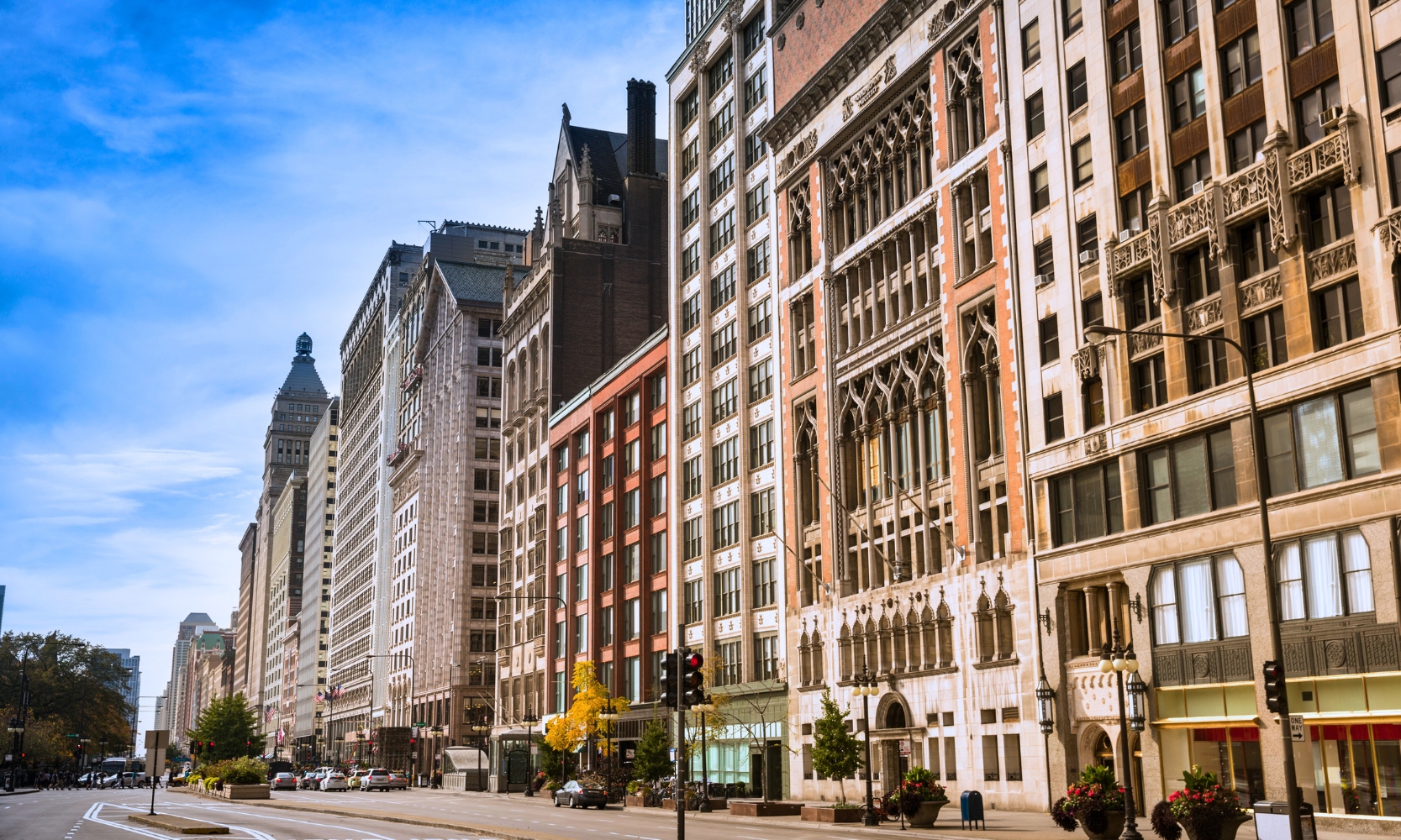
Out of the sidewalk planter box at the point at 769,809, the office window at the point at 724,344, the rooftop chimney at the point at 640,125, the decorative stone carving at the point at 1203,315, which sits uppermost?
the rooftop chimney at the point at 640,125

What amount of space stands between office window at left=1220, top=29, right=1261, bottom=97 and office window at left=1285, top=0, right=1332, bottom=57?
1.24m

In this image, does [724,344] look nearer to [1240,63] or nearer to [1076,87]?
[1076,87]

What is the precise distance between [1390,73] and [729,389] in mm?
46230

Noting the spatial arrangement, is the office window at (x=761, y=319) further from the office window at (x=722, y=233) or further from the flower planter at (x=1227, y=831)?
the flower planter at (x=1227, y=831)

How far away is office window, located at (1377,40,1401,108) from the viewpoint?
120 ft

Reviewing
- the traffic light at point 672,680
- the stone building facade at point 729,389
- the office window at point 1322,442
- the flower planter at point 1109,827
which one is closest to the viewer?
the traffic light at point 672,680

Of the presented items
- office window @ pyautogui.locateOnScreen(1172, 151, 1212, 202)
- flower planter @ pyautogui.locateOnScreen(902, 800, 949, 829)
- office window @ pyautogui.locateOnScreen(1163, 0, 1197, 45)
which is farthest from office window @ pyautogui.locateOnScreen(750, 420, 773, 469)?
office window @ pyautogui.locateOnScreen(1163, 0, 1197, 45)

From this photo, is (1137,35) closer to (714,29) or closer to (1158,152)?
(1158,152)

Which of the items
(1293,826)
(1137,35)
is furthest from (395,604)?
(1293,826)

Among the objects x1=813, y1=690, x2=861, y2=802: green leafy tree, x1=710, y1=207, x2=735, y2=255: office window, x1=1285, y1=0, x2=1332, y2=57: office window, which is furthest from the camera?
x1=710, y1=207, x2=735, y2=255: office window

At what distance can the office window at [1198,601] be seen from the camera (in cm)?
4047

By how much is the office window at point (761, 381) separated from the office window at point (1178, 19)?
32.3m

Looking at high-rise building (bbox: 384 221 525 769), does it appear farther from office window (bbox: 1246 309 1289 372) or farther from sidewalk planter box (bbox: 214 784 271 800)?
office window (bbox: 1246 309 1289 372)

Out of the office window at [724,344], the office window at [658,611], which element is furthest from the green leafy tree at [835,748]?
the office window at [658,611]
